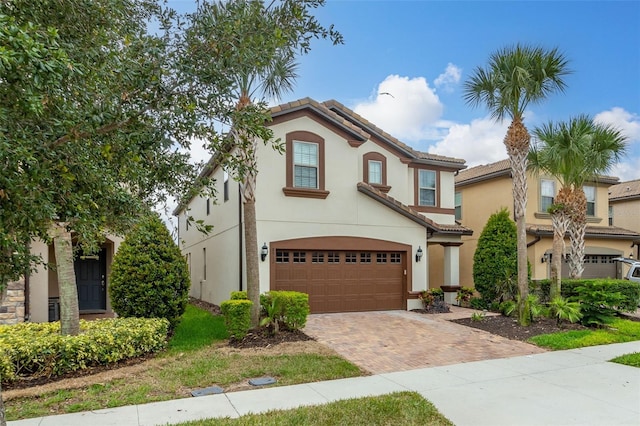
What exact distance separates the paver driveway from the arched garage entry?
805 mm

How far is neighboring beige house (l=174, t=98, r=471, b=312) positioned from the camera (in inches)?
519

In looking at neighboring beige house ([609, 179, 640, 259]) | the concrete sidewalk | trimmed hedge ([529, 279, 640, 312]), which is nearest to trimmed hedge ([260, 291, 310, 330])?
the concrete sidewalk

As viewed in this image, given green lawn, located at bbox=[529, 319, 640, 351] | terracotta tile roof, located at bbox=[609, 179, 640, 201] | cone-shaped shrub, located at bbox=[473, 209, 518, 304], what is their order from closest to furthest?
green lawn, located at bbox=[529, 319, 640, 351] → cone-shaped shrub, located at bbox=[473, 209, 518, 304] → terracotta tile roof, located at bbox=[609, 179, 640, 201]

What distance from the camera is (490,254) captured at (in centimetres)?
1536

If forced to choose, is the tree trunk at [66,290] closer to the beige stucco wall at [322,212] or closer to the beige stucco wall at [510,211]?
the beige stucco wall at [322,212]

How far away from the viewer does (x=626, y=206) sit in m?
24.2

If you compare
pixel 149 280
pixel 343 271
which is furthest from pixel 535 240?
pixel 149 280

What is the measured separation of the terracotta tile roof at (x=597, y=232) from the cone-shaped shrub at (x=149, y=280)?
14.3 meters

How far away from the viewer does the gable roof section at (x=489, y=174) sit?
1861cm

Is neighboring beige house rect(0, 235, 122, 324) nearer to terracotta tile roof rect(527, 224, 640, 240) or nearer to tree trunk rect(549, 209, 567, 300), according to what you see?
tree trunk rect(549, 209, 567, 300)

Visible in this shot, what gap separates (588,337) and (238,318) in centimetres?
868

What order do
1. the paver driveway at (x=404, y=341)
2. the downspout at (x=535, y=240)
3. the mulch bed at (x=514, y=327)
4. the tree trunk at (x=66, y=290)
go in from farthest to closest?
the downspout at (x=535, y=240) < the mulch bed at (x=514, y=327) < the paver driveway at (x=404, y=341) < the tree trunk at (x=66, y=290)

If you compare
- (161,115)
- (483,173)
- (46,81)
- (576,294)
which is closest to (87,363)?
(161,115)

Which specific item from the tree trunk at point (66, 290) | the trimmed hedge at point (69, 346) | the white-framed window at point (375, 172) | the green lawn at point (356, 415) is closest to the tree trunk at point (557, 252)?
the white-framed window at point (375, 172)
